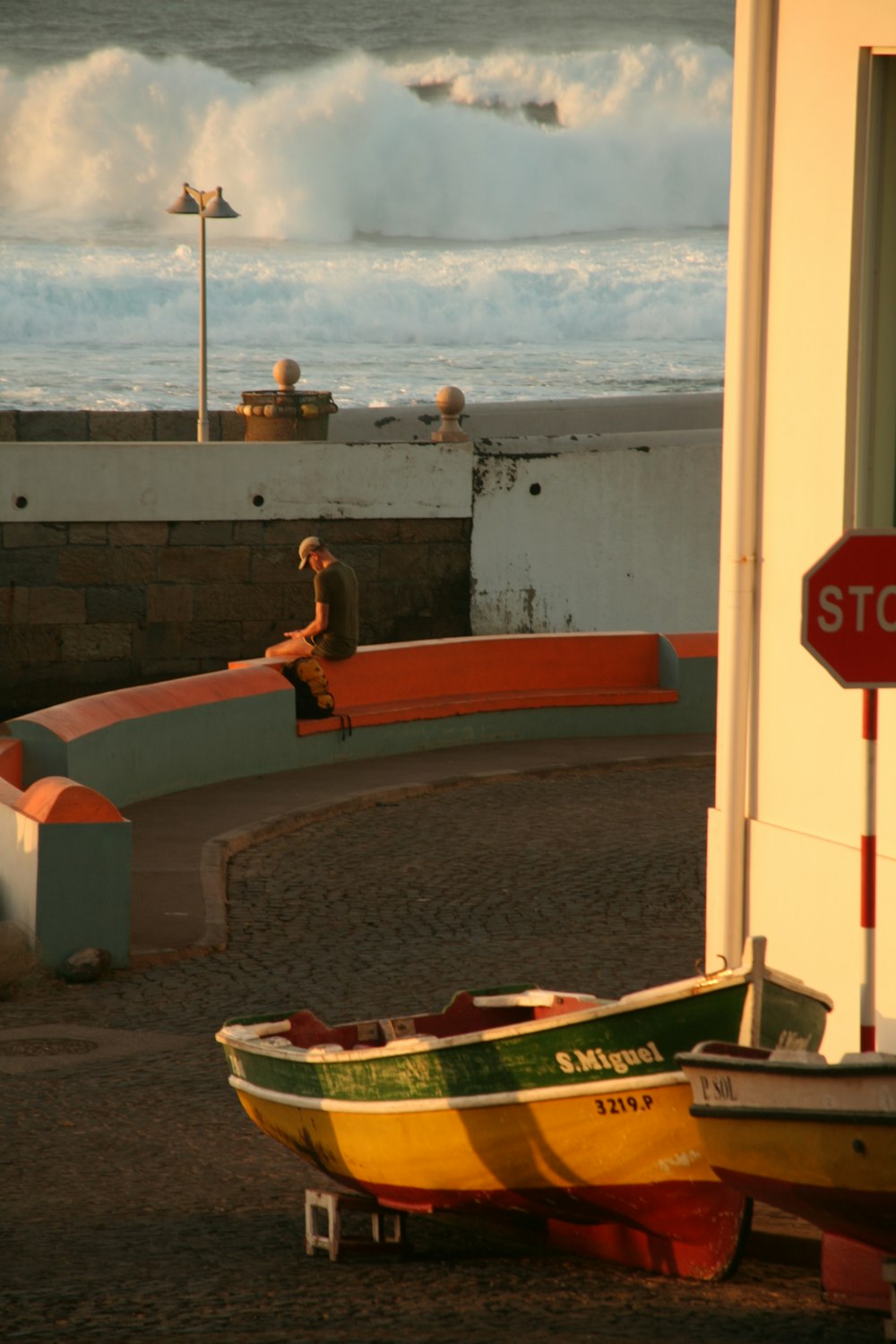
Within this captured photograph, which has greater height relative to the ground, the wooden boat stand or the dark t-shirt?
the dark t-shirt

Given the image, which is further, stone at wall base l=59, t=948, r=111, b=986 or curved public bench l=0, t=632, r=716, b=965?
curved public bench l=0, t=632, r=716, b=965

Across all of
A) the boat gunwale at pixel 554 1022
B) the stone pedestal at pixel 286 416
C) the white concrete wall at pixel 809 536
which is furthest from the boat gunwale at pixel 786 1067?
the stone pedestal at pixel 286 416

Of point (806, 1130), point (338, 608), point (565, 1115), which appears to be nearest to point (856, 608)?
point (806, 1130)

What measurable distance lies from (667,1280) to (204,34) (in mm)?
92878

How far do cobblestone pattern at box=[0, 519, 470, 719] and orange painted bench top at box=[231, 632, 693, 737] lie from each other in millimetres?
6130

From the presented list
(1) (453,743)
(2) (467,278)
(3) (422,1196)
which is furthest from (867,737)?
(2) (467,278)

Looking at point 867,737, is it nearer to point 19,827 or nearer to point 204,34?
point 19,827

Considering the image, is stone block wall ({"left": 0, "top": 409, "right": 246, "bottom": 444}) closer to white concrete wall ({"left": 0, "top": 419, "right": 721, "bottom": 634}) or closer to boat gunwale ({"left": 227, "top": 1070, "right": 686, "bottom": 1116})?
white concrete wall ({"left": 0, "top": 419, "right": 721, "bottom": 634})

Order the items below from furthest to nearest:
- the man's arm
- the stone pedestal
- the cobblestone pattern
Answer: the stone pedestal
the cobblestone pattern
the man's arm

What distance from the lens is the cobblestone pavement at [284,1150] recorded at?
552 cm

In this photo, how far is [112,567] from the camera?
Answer: 76.8 feet

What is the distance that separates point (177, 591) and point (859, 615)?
60.4 ft

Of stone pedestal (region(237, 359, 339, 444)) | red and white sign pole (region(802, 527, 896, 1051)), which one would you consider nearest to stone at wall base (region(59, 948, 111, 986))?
red and white sign pole (region(802, 527, 896, 1051))

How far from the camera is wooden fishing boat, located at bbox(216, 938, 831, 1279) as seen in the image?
552 cm
